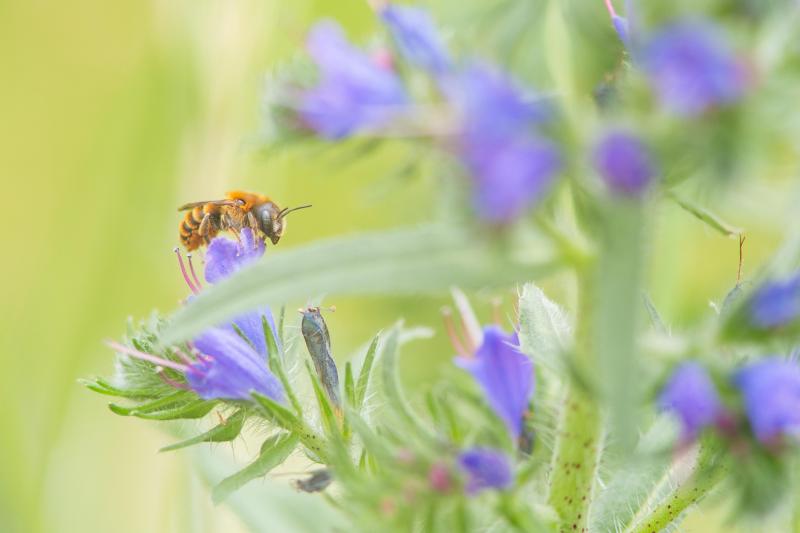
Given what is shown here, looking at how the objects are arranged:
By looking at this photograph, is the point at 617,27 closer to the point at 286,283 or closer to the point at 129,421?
the point at 286,283

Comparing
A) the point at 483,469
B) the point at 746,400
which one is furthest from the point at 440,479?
the point at 746,400

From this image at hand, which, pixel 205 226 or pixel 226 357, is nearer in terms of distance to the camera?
pixel 226 357

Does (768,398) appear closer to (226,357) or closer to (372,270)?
(372,270)

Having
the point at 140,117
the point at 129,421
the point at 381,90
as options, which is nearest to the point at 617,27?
the point at 381,90

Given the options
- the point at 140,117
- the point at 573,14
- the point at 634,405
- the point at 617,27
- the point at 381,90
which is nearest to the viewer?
the point at 634,405

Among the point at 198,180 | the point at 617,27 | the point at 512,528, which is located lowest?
the point at 512,528

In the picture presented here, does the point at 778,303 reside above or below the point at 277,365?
below
